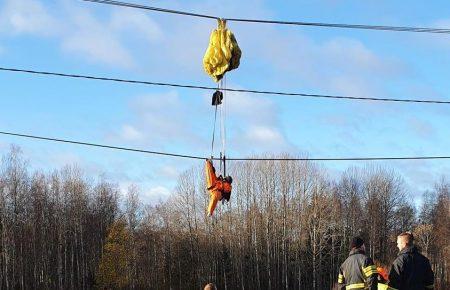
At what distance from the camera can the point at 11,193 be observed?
164ft

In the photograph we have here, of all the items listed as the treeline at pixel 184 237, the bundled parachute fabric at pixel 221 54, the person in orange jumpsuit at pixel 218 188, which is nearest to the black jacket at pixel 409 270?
the person in orange jumpsuit at pixel 218 188

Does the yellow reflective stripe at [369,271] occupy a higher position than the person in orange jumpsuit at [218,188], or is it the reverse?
the person in orange jumpsuit at [218,188]

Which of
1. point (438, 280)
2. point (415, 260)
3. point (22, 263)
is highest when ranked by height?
point (415, 260)

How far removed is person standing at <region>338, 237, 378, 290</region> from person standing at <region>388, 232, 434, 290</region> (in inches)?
15.6

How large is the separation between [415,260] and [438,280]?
54.4 m

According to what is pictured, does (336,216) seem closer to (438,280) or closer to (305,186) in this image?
(305,186)

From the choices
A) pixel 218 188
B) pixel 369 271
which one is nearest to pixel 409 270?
→ pixel 369 271

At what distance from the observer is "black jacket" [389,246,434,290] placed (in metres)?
8.12

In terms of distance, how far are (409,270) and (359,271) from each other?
76 centimetres

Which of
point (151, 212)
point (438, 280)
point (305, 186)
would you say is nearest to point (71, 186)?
point (151, 212)

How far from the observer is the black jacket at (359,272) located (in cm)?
855

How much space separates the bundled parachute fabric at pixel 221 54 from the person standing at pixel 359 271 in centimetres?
319

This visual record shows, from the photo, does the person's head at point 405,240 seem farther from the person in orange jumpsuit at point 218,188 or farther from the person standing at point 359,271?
the person in orange jumpsuit at point 218,188

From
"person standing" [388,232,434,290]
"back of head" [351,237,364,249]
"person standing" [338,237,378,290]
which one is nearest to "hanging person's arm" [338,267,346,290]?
"person standing" [338,237,378,290]
